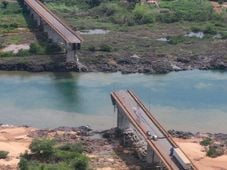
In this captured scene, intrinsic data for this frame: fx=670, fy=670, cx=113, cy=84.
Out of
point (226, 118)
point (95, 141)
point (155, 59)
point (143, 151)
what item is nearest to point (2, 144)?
point (95, 141)

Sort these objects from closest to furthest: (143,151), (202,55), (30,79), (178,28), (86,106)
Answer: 1. (143,151)
2. (86,106)
3. (30,79)
4. (202,55)
5. (178,28)

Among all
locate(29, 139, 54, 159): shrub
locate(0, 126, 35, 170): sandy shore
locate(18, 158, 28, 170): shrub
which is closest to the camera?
locate(18, 158, 28, 170): shrub

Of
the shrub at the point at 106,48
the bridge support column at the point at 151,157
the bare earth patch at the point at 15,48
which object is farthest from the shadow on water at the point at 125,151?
the bare earth patch at the point at 15,48

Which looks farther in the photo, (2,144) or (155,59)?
(155,59)

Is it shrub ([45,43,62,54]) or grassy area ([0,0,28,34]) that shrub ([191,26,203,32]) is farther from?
grassy area ([0,0,28,34])

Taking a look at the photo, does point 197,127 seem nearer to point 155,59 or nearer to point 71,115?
point 71,115

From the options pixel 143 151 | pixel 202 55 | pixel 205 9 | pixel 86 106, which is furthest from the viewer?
pixel 205 9

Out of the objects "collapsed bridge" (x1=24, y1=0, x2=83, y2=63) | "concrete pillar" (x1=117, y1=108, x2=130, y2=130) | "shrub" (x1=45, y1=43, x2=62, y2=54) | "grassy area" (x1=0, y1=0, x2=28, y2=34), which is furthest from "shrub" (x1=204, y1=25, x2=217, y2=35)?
"concrete pillar" (x1=117, y1=108, x2=130, y2=130)
